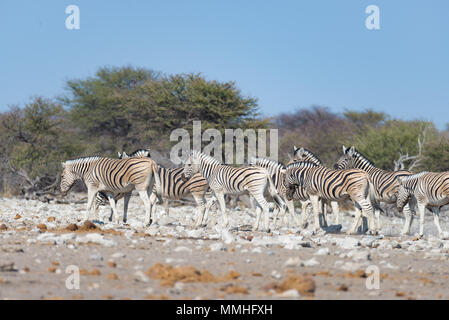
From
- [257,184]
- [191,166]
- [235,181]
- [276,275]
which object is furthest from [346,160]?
[276,275]

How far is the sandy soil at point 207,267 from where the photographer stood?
19.1 feet

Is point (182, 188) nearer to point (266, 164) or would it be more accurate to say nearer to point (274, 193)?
point (274, 193)

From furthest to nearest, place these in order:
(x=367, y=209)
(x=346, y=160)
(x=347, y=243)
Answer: (x=346, y=160), (x=367, y=209), (x=347, y=243)

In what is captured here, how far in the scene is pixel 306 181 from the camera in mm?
13898

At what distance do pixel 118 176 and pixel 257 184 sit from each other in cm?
296

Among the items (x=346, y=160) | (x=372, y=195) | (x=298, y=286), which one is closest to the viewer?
(x=298, y=286)

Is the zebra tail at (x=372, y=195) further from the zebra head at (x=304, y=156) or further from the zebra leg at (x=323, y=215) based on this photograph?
the zebra head at (x=304, y=156)

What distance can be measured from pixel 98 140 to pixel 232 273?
2520cm

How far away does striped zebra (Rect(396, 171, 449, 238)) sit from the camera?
43.9 feet

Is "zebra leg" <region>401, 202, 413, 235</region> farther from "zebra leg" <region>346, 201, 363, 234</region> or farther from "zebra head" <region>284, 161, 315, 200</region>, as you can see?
"zebra head" <region>284, 161, 315, 200</region>

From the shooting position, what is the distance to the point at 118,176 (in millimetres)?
13227
